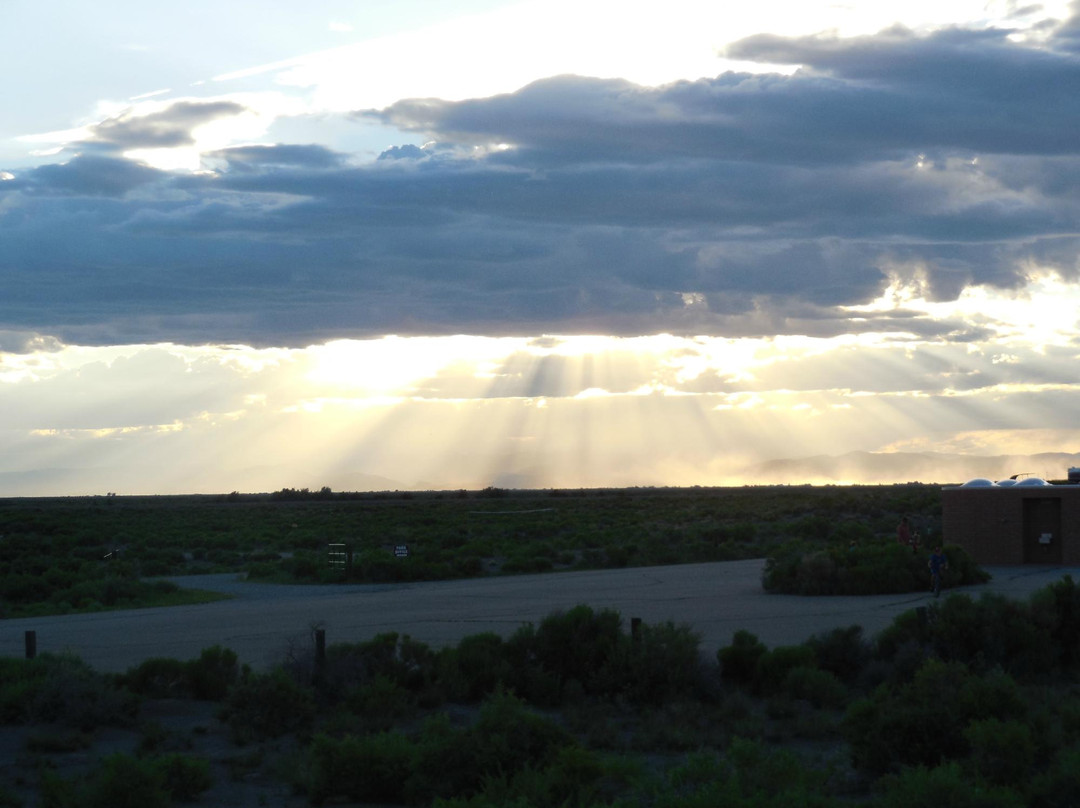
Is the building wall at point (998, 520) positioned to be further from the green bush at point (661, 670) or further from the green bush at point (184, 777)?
the green bush at point (184, 777)

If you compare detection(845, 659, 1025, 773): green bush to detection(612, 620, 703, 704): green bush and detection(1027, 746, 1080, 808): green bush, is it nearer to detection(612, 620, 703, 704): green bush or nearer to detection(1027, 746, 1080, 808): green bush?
detection(1027, 746, 1080, 808): green bush

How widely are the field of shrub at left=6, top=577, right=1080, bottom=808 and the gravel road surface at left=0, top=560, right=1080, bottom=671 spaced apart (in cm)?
262

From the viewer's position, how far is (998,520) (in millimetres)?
38688

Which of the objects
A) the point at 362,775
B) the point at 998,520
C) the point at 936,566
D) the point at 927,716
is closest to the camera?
the point at 362,775

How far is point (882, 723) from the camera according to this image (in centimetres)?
1186

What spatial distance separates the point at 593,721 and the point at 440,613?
46.1 ft

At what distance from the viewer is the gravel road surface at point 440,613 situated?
2253 centimetres

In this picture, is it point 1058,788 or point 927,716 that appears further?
point 927,716

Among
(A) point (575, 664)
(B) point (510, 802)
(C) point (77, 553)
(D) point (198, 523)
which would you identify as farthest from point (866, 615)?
(D) point (198, 523)

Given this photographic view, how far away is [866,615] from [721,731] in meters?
12.4

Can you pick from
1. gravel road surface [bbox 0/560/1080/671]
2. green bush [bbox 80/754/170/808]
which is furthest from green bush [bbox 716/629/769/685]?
green bush [bbox 80/754/170/808]

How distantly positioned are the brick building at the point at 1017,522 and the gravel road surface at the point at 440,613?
1316 mm

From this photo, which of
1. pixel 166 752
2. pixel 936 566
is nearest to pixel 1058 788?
pixel 166 752

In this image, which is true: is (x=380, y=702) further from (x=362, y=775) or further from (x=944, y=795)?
(x=944, y=795)
